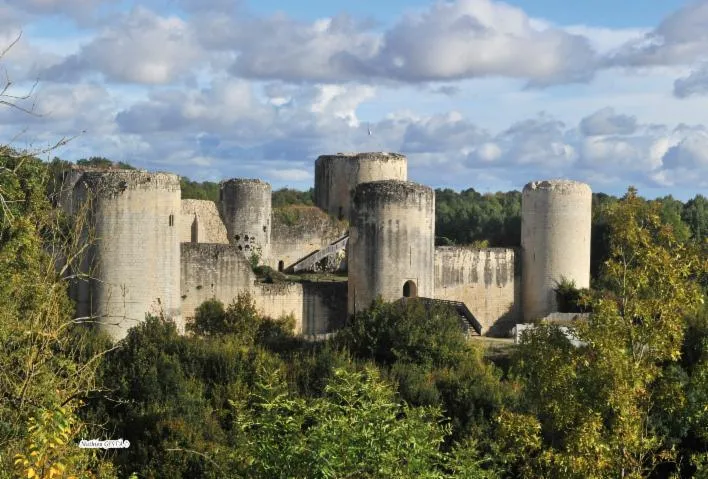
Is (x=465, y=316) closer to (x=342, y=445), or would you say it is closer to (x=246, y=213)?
(x=246, y=213)

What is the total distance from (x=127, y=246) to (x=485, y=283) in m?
10.4

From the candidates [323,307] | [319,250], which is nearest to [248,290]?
[323,307]

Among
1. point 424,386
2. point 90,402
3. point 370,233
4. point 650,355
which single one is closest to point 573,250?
point 370,233

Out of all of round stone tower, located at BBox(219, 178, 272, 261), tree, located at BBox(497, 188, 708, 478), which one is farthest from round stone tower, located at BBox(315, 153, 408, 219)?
tree, located at BBox(497, 188, 708, 478)

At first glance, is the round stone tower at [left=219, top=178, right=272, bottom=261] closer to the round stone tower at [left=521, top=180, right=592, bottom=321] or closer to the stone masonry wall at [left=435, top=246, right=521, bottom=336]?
the stone masonry wall at [left=435, top=246, right=521, bottom=336]

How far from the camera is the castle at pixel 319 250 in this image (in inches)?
969

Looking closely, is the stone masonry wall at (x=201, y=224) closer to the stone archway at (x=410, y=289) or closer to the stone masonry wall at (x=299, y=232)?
the stone masonry wall at (x=299, y=232)

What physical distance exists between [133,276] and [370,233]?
18.4ft

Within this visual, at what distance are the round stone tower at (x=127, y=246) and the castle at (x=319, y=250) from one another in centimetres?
2

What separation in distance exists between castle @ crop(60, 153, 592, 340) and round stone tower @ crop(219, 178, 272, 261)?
0.09ft

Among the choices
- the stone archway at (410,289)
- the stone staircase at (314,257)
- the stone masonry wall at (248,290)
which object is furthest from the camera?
the stone staircase at (314,257)

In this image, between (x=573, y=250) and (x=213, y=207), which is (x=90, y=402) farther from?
(x=573, y=250)

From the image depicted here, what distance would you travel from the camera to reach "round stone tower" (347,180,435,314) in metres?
27.3

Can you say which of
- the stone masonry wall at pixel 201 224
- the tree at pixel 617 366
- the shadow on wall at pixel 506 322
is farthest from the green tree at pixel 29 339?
the shadow on wall at pixel 506 322
